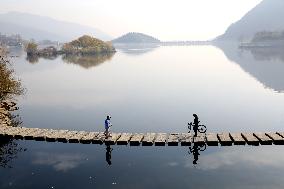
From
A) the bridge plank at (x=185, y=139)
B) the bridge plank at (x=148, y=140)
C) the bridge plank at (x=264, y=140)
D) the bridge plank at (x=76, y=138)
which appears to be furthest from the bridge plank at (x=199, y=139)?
the bridge plank at (x=76, y=138)

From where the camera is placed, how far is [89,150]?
155 ft

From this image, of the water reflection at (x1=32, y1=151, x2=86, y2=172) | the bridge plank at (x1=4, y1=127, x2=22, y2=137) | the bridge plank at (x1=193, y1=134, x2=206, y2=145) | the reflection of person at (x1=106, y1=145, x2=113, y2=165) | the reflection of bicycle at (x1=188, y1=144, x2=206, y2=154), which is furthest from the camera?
the bridge plank at (x1=4, y1=127, x2=22, y2=137)

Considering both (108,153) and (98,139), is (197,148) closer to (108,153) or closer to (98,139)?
(108,153)

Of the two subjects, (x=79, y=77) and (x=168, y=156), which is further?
(x=79, y=77)

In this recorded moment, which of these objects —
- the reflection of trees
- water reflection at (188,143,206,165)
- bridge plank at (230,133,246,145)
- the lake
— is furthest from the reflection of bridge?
the reflection of trees

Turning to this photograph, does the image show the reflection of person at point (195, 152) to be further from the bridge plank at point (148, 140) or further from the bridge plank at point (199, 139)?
the bridge plank at point (148, 140)

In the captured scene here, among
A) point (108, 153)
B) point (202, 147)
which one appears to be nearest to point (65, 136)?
point (108, 153)

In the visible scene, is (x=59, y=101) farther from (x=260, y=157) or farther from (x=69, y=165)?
(x=260, y=157)

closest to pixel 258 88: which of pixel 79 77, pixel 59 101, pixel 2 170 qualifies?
pixel 59 101

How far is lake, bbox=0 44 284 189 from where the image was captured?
3888cm

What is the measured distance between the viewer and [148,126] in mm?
62469

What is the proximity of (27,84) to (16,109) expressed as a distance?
159 ft

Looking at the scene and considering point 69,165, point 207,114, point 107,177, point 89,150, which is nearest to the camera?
point 107,177

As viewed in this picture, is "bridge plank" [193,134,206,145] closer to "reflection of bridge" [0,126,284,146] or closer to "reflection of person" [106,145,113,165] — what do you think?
"reflection of bridge" [0,126,284,146]
